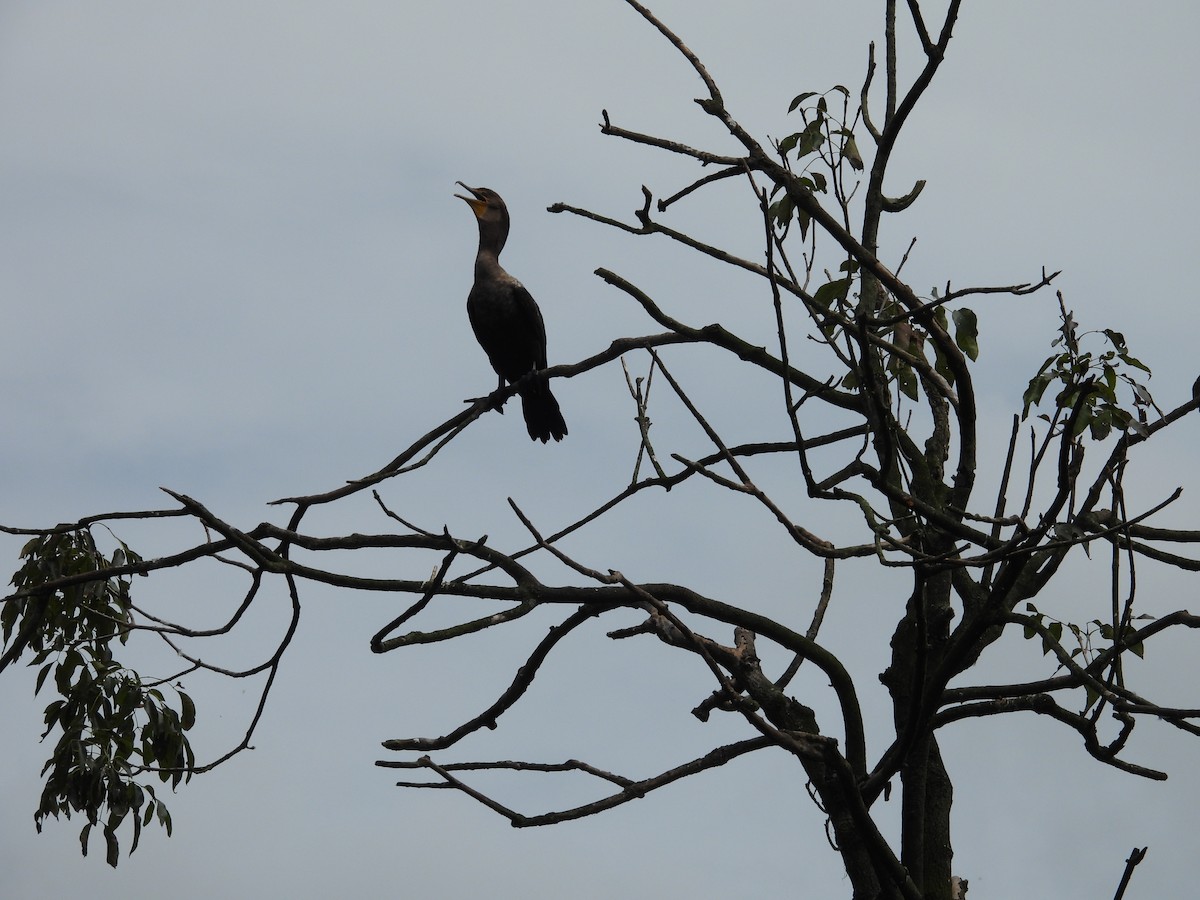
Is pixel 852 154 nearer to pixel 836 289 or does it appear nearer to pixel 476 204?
→ pixel 836 289

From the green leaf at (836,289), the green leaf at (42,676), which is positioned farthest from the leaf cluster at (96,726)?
the green leaf at (836,289)

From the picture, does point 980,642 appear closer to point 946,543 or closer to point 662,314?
point 946,543

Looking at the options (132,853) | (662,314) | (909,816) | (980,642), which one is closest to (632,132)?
(662,314)

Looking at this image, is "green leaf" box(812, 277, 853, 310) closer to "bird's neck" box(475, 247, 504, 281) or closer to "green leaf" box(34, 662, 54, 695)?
"green leaf" box(34, 662, 54, 695)

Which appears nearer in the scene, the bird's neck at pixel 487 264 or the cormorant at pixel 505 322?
the cormorant at pixel 505 322

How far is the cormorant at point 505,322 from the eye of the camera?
21.5 ft

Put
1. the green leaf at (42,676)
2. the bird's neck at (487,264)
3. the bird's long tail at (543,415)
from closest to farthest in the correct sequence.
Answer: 1. the green leaf at (42,676)
2. the bird's long tail at (543,415)
3. the bird's neck at (487,264)

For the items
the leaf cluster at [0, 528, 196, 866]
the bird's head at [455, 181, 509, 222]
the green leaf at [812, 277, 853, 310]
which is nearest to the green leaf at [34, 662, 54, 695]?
the leaf cluster at [0, 528, 196, 866]

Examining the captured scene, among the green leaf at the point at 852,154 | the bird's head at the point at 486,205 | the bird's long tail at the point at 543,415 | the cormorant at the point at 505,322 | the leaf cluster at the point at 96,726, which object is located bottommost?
the leaf cluster at the point at 96,726

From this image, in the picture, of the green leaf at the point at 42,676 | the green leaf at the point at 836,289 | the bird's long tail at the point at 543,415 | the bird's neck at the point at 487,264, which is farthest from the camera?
the bird's neck at the point at 487,264

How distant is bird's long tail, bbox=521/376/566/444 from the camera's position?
6504 mm

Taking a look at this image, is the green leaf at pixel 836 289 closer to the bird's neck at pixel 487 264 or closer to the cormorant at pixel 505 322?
the cormorant at pixel 505 322

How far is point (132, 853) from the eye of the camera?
3879 mm

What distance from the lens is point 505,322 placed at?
664 centimetres
